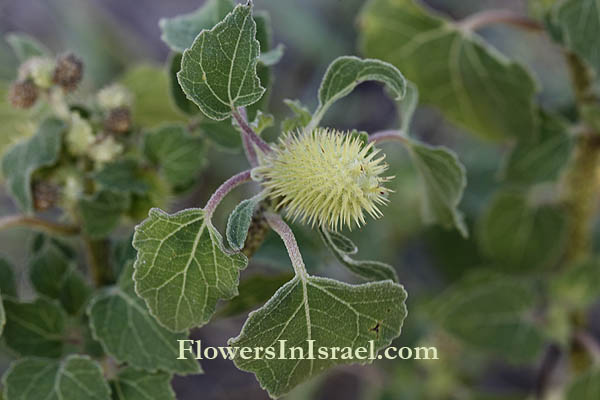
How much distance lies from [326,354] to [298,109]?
0.35 meters

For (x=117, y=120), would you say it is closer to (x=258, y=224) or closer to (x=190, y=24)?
(x=190, y=24)

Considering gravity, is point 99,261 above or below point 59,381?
above

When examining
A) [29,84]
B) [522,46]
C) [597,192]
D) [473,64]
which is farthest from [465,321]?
[522,46]

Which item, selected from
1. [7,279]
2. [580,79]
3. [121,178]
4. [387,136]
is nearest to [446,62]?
[580,79]

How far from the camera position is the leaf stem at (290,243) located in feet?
3.08

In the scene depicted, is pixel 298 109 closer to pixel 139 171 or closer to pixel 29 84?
pixel 139 171

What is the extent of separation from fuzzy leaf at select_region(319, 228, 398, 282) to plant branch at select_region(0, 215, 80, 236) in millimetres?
535

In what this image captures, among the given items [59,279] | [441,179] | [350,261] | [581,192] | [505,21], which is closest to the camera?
[350,261]

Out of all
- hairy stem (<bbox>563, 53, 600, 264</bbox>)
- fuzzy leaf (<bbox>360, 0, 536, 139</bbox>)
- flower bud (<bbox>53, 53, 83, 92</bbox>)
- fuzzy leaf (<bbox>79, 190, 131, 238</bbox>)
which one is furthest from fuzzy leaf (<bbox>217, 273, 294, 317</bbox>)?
hairy stem (<bbox>563, 53, 600, 264</bbox>)

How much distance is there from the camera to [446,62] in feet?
5.36

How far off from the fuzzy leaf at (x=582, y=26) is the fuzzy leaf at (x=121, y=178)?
34.0 inches

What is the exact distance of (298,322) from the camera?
0.95m

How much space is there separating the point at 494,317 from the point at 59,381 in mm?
1102

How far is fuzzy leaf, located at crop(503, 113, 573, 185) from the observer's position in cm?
161
